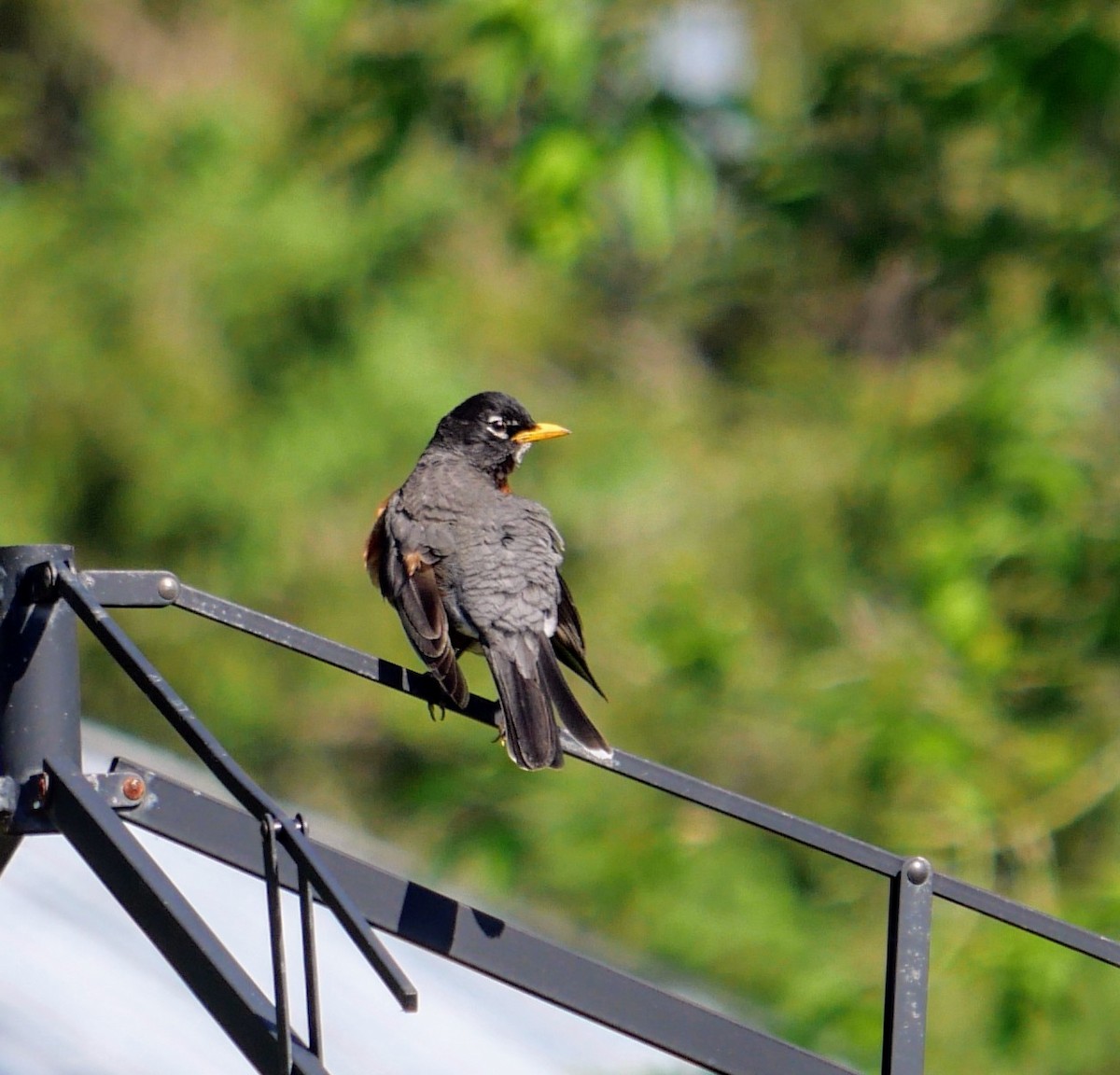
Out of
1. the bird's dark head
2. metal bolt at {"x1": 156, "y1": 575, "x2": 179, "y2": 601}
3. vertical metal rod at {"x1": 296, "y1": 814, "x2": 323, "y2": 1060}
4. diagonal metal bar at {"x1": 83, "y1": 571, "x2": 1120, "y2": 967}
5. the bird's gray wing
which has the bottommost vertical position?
vertical metal rod at {"x1": 296, "y1": 814, "x2": 323, "y2": 1060}

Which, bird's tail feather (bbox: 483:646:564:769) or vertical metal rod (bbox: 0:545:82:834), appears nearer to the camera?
vertical metal rod (bbox: 0:545:82:834)

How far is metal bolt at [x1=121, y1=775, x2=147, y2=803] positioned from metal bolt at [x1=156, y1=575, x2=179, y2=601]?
24 centimetres

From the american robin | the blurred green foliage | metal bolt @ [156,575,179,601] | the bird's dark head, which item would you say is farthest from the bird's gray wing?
the blurred green foliage

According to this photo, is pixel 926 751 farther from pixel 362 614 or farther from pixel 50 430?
pixel 50 430

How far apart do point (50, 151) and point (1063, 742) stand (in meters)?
7.06

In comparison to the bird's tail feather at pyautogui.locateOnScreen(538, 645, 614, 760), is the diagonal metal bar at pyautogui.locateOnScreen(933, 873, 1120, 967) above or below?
below

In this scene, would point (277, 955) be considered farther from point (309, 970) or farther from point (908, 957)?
point (908, 957)

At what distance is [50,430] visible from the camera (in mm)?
8414

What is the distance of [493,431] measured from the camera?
13.9 feet

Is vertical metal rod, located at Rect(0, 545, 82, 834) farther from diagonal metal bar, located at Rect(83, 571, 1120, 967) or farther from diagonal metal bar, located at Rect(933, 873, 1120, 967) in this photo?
diagonal metal bar, located at Rect(933, 873, 1120, 967)

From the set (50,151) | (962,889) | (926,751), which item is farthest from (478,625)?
(50,151)

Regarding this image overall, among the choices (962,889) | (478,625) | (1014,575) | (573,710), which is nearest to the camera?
(962,889)

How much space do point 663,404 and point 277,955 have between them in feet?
27.2

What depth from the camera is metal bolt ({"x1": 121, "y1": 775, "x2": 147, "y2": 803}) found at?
1830mm
